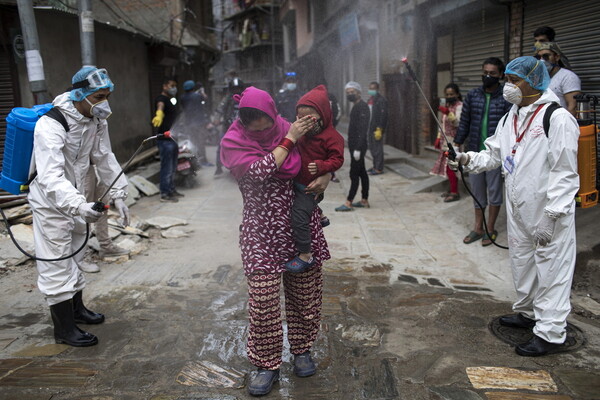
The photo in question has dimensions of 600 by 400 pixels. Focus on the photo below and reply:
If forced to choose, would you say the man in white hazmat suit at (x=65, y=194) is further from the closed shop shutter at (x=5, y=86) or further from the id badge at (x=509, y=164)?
the closed shop shutter at (x=5, y=86)

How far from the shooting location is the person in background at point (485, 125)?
19.3 ft

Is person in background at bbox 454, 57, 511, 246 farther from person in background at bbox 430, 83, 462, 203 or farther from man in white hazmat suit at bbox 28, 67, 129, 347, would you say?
man in white hazmat suit at bbox 28, 67, 129, 347

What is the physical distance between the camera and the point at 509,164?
12.3 feet

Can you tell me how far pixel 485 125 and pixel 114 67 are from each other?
27.2 feet

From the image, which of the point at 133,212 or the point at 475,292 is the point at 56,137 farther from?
the point at 133,212

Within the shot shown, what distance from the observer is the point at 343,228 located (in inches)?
282

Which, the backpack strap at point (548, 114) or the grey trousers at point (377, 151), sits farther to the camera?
the grey trousers at point (377, 151)

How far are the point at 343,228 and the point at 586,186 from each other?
381cm

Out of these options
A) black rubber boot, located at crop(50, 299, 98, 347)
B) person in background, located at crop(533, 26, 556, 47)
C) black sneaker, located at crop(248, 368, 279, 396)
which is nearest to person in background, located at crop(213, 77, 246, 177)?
person in background, located at crop(533, 26, 556, 47)

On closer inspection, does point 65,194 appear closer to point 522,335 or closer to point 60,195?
point 60,195

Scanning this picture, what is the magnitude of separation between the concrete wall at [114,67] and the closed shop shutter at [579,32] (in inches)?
290

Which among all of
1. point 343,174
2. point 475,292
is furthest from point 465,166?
point 343,174

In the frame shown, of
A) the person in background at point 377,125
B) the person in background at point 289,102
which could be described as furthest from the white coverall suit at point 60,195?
the person in background at point 377,125

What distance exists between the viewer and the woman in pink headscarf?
9.73ft
